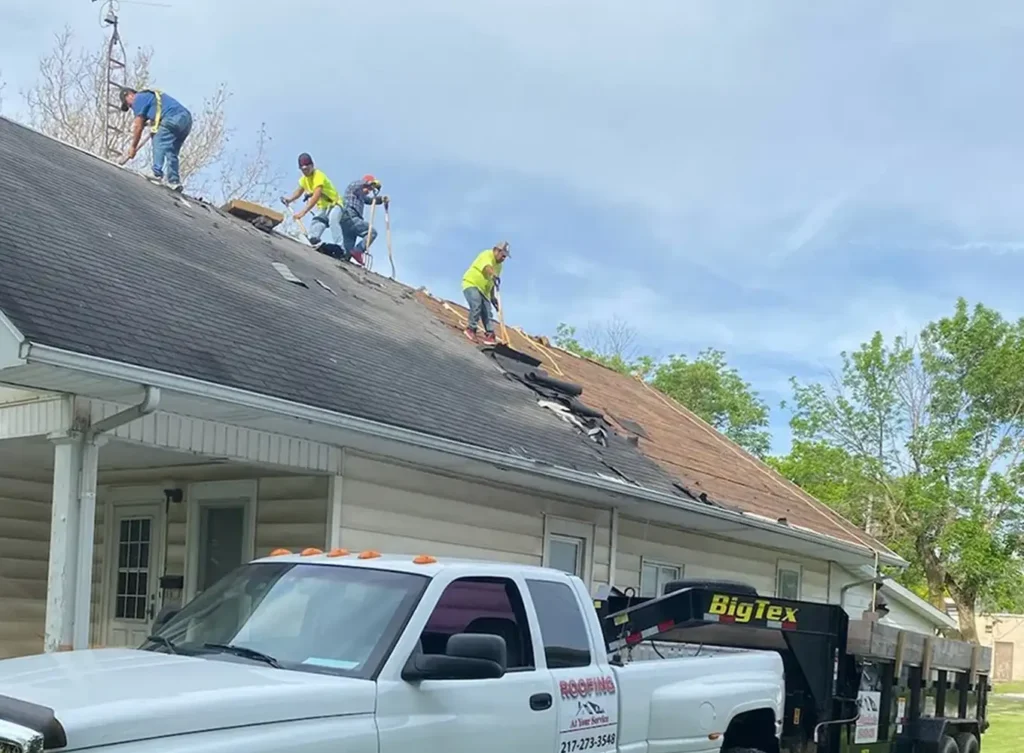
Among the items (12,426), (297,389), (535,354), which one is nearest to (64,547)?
(12,426)

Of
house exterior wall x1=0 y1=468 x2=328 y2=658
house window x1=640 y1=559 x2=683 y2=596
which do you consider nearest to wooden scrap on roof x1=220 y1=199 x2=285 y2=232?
house exterior wall x1=0 y1=468 x2=328 y2=658

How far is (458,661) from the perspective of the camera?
5055 mm

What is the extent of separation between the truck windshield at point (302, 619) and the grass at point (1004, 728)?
14.2 meters

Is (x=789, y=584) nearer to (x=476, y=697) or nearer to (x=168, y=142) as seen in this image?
(x=168, y=142)

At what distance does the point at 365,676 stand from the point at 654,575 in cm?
1017

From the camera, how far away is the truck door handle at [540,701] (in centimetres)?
573

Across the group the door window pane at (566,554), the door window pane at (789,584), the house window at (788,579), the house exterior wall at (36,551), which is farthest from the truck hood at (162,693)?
the door window pane at (789,584)

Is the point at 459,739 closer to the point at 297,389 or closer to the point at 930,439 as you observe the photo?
the point at 297,389

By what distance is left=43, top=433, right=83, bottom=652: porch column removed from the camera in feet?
24.7

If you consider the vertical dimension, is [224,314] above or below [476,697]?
above

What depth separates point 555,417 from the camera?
1384 cm

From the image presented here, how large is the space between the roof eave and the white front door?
344cm

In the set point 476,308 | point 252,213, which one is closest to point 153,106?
point 252,213

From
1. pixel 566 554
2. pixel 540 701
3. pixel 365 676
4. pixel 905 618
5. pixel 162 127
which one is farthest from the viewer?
pixel 905 618
